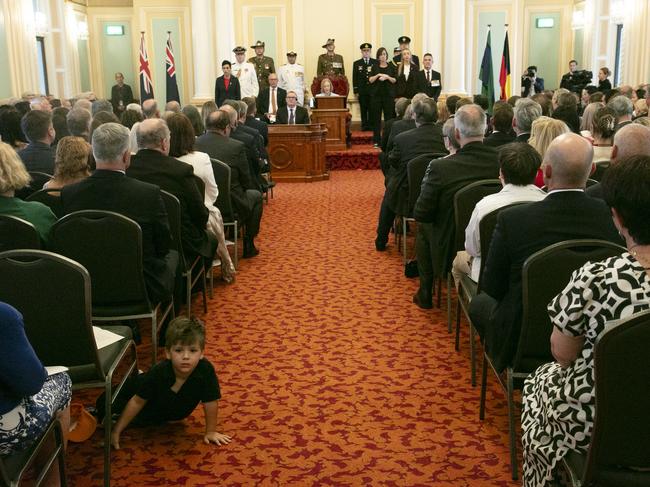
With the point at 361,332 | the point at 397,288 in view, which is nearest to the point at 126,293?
the point at 361,332

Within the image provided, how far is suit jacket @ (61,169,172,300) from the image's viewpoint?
148 inches

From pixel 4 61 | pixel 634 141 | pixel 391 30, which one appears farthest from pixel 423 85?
pixel 634 141

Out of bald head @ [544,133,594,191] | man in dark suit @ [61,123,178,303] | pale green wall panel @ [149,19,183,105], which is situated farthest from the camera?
pale green wall panel @ [149,19,183,105]

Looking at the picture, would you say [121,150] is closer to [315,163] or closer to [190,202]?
[190,202]

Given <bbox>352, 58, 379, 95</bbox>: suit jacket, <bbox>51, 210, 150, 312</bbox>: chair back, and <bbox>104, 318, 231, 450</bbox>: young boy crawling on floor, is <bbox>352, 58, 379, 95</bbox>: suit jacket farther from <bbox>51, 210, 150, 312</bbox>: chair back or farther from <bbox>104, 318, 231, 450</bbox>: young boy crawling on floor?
<bbox>104, 318, 231, 450</bbox>: young boy crawling on floor

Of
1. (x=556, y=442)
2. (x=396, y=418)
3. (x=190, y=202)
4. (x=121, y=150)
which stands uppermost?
(x=121, y=150)

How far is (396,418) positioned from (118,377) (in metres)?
1.57

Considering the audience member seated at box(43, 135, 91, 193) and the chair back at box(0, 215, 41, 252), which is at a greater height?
the audience member seated at box(43, 135, 91, 193)

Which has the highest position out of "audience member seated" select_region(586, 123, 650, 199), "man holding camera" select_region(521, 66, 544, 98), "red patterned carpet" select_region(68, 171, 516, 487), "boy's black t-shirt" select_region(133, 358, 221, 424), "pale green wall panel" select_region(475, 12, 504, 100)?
"pale green wall panel" select_region(475, 12, 504, 100)

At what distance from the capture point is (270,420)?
3.55 metres

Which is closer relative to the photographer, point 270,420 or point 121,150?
point 270,420

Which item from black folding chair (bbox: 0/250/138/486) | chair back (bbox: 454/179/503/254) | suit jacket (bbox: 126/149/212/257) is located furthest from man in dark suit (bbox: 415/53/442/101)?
black folding chair (bbox: 0/250/138/486)

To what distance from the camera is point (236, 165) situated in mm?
6469

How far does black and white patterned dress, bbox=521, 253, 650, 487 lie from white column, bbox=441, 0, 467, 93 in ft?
45.9
